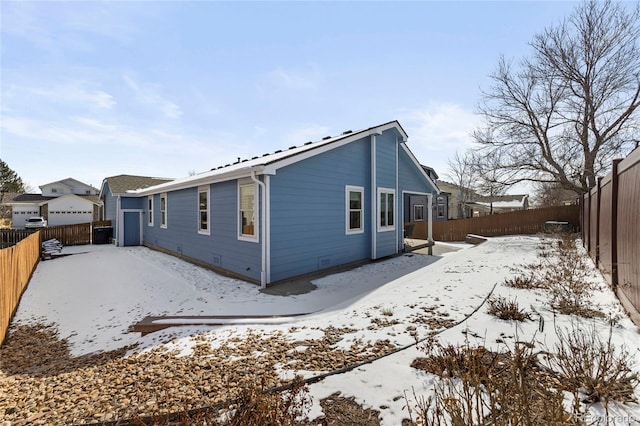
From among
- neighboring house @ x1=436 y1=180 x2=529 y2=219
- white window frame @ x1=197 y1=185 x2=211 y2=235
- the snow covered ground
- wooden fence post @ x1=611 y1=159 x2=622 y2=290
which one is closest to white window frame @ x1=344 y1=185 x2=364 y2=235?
the snow covered ground

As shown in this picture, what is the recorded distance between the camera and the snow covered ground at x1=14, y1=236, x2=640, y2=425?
3068mm

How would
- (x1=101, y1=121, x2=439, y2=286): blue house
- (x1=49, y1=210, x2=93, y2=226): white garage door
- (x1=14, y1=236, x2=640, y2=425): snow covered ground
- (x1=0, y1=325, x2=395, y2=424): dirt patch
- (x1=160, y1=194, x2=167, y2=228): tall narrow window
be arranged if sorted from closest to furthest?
1. (x1=0, y1=325, x2=395, y2=424): dirt patch
2. (x1=14, y1=236, x2=640, y2=425): snow covered ground
3. (x1=101, y1=121, x2=439, y2=286): blue house
4. (x1=160, y1=194, x2=167, y2=228): tall narrow window
5. (x1=49, y1=210, x2=93, y2=226): white garage door

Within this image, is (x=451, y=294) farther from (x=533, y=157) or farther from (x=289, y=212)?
(x=533, y=157)

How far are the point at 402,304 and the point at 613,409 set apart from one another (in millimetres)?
3167

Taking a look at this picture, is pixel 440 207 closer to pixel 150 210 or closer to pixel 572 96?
pixel 572 96

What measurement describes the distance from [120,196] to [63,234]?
478 cm

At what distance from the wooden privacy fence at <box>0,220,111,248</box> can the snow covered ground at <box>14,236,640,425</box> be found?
7.74 meters

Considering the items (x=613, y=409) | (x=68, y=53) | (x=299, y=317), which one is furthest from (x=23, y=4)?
(x=613, y=409)

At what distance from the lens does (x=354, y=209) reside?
10008mm

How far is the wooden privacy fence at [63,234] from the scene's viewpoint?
15398mm

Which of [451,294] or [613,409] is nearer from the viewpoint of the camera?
[613,409]

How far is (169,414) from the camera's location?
100 inches

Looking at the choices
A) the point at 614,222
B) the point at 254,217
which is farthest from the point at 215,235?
the point at 614,222

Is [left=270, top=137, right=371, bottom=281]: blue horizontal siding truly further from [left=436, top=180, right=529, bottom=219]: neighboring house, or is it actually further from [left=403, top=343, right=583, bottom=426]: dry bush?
[left=436, top=180, right=529, bottom=219]: neighboring house
